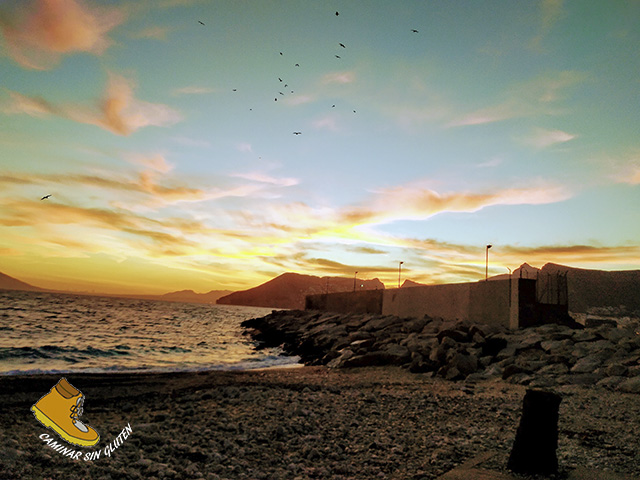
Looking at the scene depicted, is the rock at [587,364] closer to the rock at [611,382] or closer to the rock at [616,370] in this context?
the rock at [616,370]

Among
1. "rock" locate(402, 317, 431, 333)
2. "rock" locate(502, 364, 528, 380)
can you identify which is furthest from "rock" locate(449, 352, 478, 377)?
"rock" locate(402, 317, 431, 333)

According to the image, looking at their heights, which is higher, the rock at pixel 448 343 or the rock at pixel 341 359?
the rock at pixel 448 343

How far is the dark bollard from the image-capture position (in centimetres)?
434

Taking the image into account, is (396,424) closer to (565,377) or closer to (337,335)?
(565,377)

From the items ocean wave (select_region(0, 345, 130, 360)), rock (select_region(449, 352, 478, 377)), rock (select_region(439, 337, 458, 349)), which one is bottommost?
ocean wave (select_region(0, 345, 130, 360))

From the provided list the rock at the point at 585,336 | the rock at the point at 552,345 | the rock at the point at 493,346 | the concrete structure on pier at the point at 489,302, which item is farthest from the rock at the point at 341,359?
the rock at the point at 585,336

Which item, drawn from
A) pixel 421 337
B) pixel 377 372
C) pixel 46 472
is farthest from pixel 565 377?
pixel 46 472

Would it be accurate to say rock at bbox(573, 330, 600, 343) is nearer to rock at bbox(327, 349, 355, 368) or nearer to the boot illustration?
rock at bbox(327, 349, 355, 368)

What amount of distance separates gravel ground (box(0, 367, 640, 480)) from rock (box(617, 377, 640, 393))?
269 mm

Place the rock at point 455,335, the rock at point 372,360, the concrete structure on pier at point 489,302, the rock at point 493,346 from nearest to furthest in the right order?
the rock at point 493,346 < the rock at point 372,360 < the rock at point 455,335 < the concrete structure on pier at point 489,302

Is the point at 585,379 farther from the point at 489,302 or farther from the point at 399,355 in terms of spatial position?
the point at 489,302

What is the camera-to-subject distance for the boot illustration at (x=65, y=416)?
5578mm

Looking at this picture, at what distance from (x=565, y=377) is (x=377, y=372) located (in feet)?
17.8

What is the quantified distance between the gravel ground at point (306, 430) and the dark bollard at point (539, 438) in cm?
39
